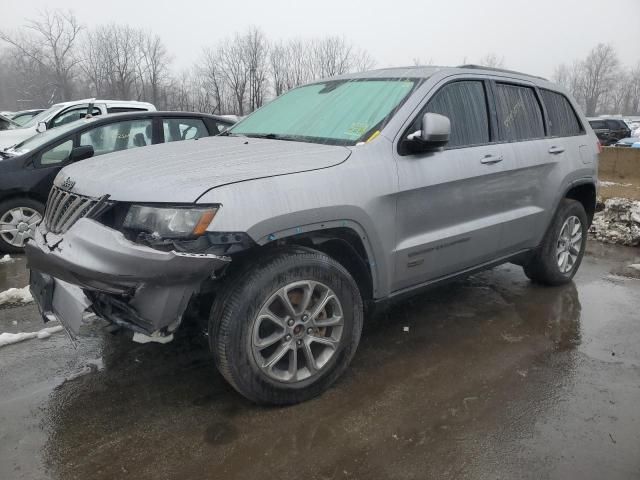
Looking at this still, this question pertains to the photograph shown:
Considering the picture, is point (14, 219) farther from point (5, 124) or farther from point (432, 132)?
point (5, 124)

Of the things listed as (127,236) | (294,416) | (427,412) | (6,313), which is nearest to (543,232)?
(427,412)

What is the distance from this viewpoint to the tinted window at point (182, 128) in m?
6.79

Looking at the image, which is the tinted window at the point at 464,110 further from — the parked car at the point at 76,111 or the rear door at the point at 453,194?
the parked car at the point at 76,111

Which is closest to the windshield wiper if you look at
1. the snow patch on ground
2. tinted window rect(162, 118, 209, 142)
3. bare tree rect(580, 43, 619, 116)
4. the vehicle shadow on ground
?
the vehicle shadow on ground

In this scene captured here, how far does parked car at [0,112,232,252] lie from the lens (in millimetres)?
5879

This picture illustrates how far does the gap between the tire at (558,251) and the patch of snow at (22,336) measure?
3968mm

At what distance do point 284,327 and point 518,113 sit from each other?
272cm

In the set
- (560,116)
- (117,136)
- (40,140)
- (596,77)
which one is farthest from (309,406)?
(596,77)

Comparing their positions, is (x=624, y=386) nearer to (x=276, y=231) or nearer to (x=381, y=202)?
(x=381, y=202)

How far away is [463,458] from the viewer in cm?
248

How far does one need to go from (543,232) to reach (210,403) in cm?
312

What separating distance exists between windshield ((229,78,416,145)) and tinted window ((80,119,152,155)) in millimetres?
2924

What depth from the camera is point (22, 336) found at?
12.3 ft

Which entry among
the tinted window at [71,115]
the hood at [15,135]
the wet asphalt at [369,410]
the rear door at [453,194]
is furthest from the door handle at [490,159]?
the tinted window at [71,115]
